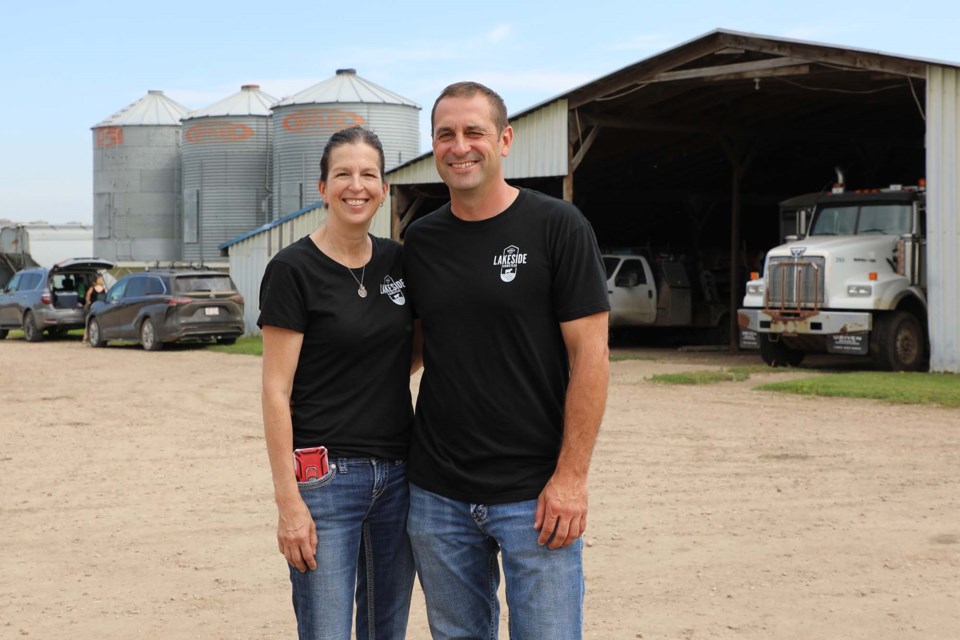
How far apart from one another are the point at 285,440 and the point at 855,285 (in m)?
15.3

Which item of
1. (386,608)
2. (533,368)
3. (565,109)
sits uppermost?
(565,109)

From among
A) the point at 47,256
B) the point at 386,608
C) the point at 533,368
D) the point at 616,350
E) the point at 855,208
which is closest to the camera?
the point at 533,368

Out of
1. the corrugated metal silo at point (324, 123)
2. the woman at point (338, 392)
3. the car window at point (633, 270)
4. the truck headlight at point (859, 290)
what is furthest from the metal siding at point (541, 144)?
the woman at point (338, 392)

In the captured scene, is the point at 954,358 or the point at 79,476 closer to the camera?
the point at 79,476

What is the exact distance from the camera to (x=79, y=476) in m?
9.56

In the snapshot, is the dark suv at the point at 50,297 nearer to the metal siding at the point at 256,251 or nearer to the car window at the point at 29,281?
the car window at the point at 29,281

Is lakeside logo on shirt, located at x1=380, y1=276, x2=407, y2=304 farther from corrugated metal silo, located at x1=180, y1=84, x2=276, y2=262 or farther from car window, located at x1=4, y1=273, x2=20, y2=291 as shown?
corrugated metal silo, located at x1=180, y1=84, x2=276, y2=262

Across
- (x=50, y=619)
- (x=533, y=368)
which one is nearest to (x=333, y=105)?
(x=50, y=619)

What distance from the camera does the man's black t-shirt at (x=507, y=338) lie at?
3.35 metres

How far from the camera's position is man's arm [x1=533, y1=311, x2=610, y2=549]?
333 centimetres

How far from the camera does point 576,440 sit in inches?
131

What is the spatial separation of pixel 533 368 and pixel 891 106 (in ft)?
80.6

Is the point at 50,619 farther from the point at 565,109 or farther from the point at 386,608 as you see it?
the point at 565,109

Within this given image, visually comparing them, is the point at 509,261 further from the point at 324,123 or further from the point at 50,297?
the point at 324,123
